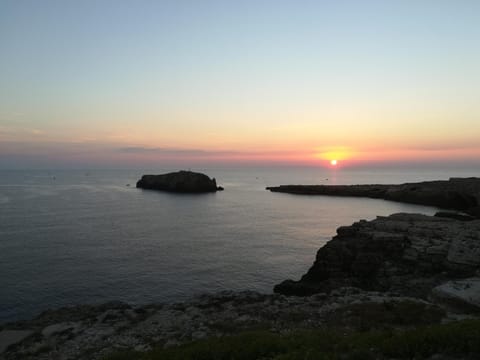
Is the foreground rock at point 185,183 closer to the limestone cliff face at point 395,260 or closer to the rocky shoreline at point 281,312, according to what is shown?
the limestone cliff face at point 395,260

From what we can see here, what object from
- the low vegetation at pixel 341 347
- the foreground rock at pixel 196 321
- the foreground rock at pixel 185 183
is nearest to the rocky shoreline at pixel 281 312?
the foreground rock at pixel 196 321

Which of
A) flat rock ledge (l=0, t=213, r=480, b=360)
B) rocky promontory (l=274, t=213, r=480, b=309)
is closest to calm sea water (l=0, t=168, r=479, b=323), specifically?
rocky promontory (l=274, t=213, r=480, b=309)

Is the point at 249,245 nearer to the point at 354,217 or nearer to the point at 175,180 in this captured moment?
the point at 354,217

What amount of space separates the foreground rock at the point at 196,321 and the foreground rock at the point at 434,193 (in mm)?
72088

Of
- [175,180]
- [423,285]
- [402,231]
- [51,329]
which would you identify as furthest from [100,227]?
[175,180]

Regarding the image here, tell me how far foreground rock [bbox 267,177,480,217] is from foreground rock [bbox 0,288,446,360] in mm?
72088

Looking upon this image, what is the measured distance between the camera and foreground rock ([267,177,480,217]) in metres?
96.6

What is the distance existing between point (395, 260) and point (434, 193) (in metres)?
86.1

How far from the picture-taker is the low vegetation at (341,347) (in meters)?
11.4

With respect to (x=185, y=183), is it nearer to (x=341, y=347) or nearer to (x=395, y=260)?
(x=395, y=260)

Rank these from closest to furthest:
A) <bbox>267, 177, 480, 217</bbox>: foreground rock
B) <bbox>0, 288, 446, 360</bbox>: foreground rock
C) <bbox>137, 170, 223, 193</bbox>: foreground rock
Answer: <bbox>0, 288, 446, 360</bbox>: foreground rock < <bbox>267, 177, 480, 217</bbox>: foreground rock < <bbox>137, 170, 223, 193</bbox>: foreground rock

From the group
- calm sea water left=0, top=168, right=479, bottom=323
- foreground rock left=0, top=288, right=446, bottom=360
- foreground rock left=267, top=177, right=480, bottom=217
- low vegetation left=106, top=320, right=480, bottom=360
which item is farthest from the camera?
foreground rock left=267, top=177, right=480, bottom=217

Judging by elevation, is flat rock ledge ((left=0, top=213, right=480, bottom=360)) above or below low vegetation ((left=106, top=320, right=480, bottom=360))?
below

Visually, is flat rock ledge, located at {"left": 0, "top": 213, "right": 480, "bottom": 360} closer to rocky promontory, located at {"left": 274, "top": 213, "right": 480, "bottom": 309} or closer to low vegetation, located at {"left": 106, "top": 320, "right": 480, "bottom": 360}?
rocky promontory, located at {"left": 274, "top": 213, "right": 480, "bottom": 309}
